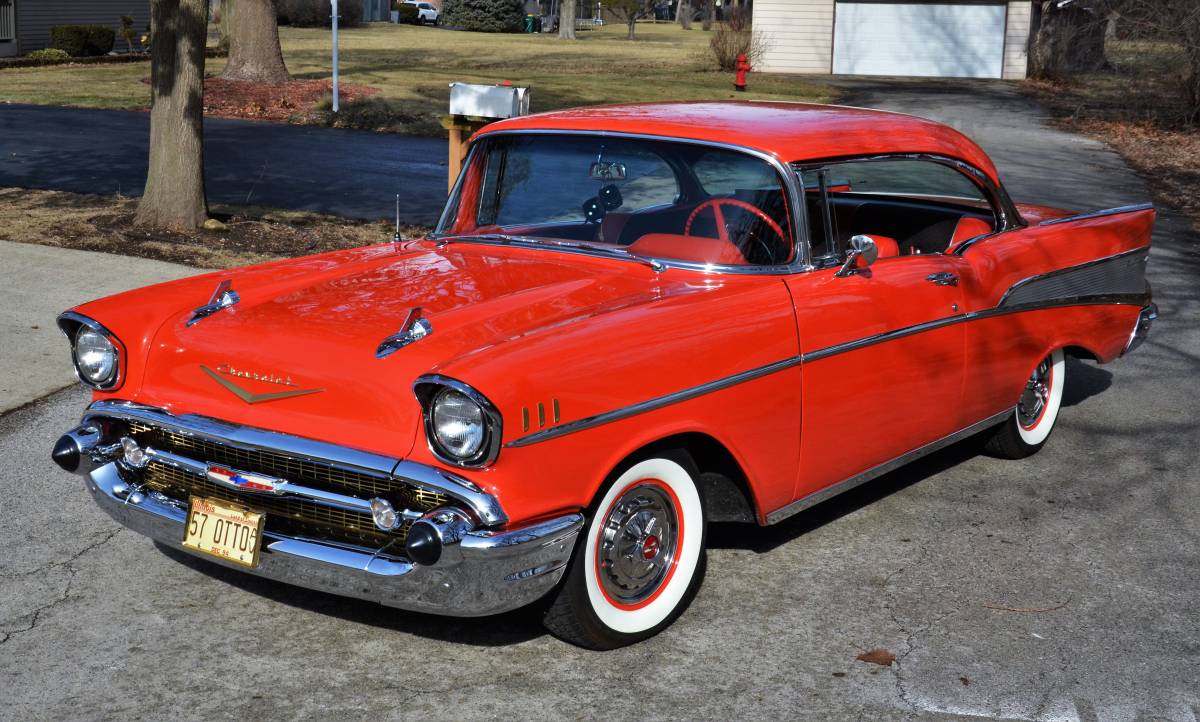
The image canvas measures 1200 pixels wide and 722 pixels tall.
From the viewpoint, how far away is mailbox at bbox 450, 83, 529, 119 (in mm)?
7718

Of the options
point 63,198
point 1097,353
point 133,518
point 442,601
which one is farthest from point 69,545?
point 63,198

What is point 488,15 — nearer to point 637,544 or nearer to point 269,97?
point 269,97

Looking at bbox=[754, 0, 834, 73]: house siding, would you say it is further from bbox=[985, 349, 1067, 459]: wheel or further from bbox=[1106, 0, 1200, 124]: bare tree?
bbox=[985, 349, 1067, 459]: wheel

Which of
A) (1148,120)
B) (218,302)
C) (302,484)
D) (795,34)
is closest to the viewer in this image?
(302,484)

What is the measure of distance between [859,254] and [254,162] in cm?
1251

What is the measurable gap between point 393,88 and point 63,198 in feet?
46.7

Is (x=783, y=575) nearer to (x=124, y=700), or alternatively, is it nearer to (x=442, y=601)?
(x=442, y=601)

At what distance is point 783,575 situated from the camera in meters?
4.52

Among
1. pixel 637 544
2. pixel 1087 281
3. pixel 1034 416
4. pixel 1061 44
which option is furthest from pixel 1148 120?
pixel 637 544

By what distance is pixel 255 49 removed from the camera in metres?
26.2

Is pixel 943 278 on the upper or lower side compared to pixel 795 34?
lower

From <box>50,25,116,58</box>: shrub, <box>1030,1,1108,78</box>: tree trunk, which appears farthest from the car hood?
<box>1030,1,1108,78</box>: tree trunk

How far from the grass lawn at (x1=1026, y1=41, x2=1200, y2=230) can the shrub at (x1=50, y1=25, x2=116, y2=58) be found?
2360cm

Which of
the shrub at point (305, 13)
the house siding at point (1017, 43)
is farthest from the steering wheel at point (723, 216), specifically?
the shrub at point (305, 13)
